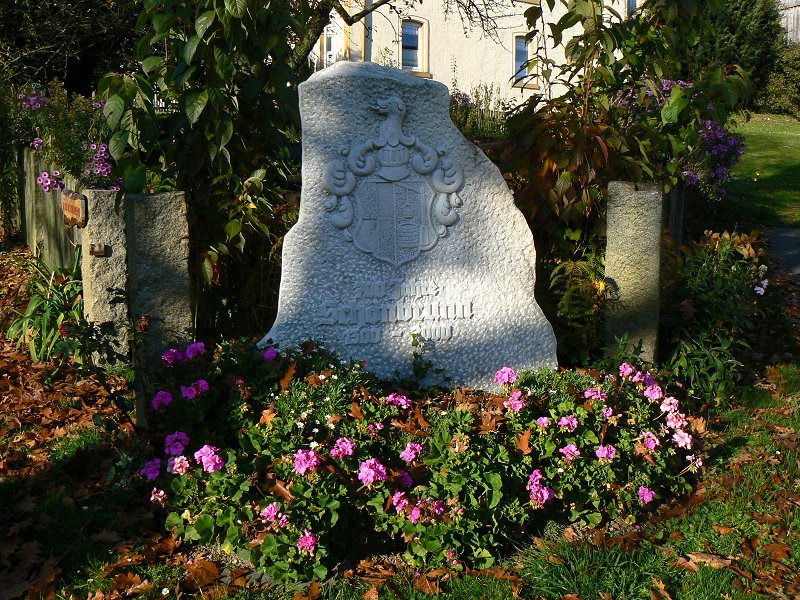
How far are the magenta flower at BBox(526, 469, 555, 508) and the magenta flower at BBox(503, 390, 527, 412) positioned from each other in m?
0.29

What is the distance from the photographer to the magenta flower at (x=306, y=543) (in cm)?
305

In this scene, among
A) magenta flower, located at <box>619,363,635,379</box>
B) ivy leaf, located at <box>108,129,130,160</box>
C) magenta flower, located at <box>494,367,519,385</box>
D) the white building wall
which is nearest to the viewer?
magenta flower, located at <box>494,367,519,385</box>

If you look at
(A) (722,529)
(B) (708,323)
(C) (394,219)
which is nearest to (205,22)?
(C) (394,219)

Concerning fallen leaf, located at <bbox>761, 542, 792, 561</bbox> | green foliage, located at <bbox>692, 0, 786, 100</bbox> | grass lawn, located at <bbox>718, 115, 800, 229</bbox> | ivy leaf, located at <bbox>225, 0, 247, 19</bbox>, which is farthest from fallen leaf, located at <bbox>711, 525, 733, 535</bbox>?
green foliage, located at <bbox>692, 0, 786, 100</bbox>

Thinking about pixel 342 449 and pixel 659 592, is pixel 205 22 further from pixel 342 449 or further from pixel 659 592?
pixel 659 592

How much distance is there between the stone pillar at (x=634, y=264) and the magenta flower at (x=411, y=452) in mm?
1698

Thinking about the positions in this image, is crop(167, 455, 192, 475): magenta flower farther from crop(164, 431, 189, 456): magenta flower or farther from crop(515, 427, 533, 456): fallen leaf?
crop(515, 427, 533, 456): fallen leaf

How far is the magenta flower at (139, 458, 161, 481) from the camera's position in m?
3.42

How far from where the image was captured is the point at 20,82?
12352 millimetres

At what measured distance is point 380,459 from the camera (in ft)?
11.2

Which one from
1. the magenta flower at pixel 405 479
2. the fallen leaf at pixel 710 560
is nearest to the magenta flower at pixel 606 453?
the fallen leaf at pixel 710 560

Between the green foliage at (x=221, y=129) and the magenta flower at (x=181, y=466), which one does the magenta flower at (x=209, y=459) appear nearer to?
the magenta flower at (x=181, y=466)

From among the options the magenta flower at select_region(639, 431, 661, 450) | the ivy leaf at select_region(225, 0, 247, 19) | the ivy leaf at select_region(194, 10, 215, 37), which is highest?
the ivy leaf at select_region(225, 0, 247, 19)

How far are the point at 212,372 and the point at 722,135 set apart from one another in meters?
7.02
